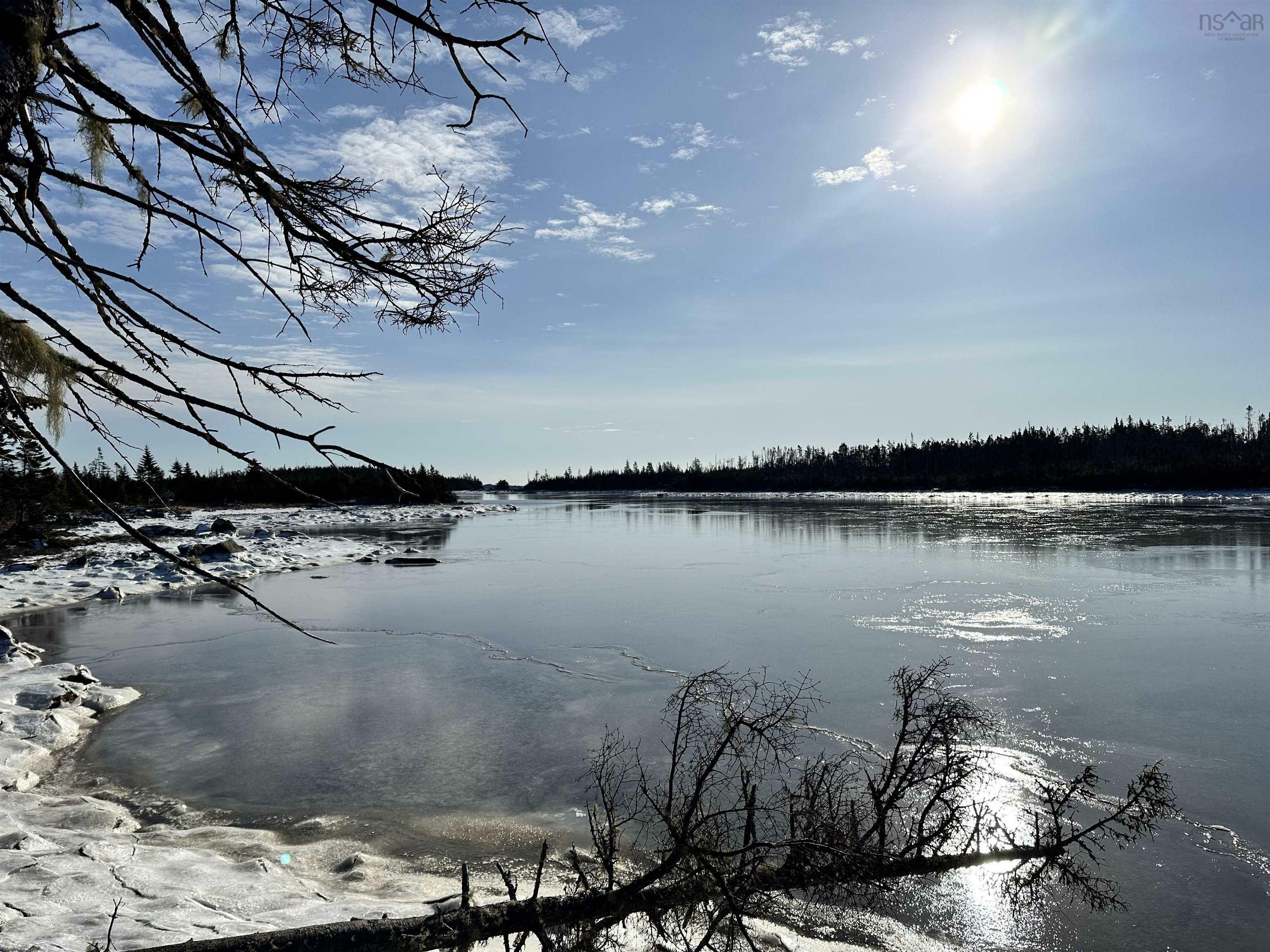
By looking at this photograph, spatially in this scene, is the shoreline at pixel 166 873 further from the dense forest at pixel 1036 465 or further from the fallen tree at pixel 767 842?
the dense forest at pixel 1036 465

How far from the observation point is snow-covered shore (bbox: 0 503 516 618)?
54.5ft

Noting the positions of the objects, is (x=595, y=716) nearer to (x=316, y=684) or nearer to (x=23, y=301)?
(x=316, y=684)

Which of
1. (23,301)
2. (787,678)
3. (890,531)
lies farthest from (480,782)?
(890,531)

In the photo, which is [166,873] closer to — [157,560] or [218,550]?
[218,550]

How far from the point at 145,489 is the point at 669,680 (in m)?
7.73

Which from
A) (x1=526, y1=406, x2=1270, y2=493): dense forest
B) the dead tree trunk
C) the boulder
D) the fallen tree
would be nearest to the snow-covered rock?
the dead tree trunk

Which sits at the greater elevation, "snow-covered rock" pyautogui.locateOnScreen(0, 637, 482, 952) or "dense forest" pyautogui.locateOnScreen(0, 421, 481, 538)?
"dense forest" pyautogui.locateOnScreen(0, 421, 481, 538)

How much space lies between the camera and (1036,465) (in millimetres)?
108375

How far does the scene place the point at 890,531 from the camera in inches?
1214

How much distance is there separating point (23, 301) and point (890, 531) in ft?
104

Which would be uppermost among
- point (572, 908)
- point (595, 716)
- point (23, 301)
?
point (23, 301)

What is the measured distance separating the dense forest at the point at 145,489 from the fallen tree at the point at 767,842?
1.54 metres

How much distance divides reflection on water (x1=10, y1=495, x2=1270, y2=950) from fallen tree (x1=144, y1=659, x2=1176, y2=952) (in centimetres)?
28

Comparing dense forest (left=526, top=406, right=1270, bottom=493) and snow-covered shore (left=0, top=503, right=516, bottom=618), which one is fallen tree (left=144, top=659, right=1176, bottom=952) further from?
dense forest (left=526, top=406, right=1270, bottom=493)
